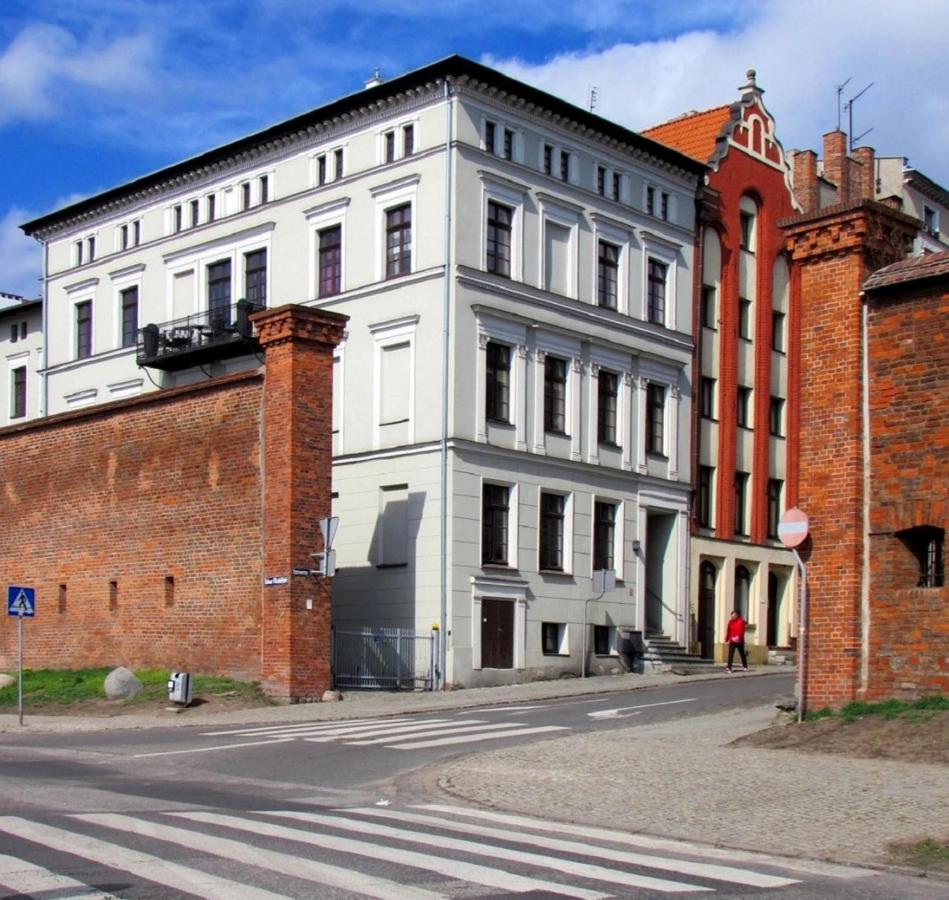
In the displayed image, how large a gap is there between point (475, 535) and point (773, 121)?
20.4 m

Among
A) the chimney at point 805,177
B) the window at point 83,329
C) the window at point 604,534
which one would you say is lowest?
the window at point 604,534

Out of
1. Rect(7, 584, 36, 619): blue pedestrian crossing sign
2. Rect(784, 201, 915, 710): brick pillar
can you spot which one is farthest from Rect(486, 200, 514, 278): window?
Rect(784, 201, 915, 710): brick pillar

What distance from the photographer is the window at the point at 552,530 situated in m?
37.8

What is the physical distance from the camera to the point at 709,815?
12.6 m

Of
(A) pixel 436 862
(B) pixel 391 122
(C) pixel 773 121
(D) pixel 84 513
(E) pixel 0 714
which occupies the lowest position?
(E) pixel 0 714

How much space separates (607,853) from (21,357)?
47.3m

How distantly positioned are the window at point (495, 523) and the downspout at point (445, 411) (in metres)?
1.49

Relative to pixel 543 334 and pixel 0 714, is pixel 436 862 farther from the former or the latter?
pixel 543 334

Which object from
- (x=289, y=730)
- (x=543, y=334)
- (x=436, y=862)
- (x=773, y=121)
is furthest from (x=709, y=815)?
(x=773, y=121)

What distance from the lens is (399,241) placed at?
37.2 m

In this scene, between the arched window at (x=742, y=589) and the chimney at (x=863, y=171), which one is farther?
the chimney at (x=863, y=171)

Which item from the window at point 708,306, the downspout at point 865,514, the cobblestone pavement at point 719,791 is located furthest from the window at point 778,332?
the cobblestone pavement at point 719,791

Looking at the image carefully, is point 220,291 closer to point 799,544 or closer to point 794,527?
point 799,544

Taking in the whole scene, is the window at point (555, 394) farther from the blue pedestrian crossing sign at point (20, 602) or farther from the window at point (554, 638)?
→ the blue pedestrian crossing sign at point (20, 602)
